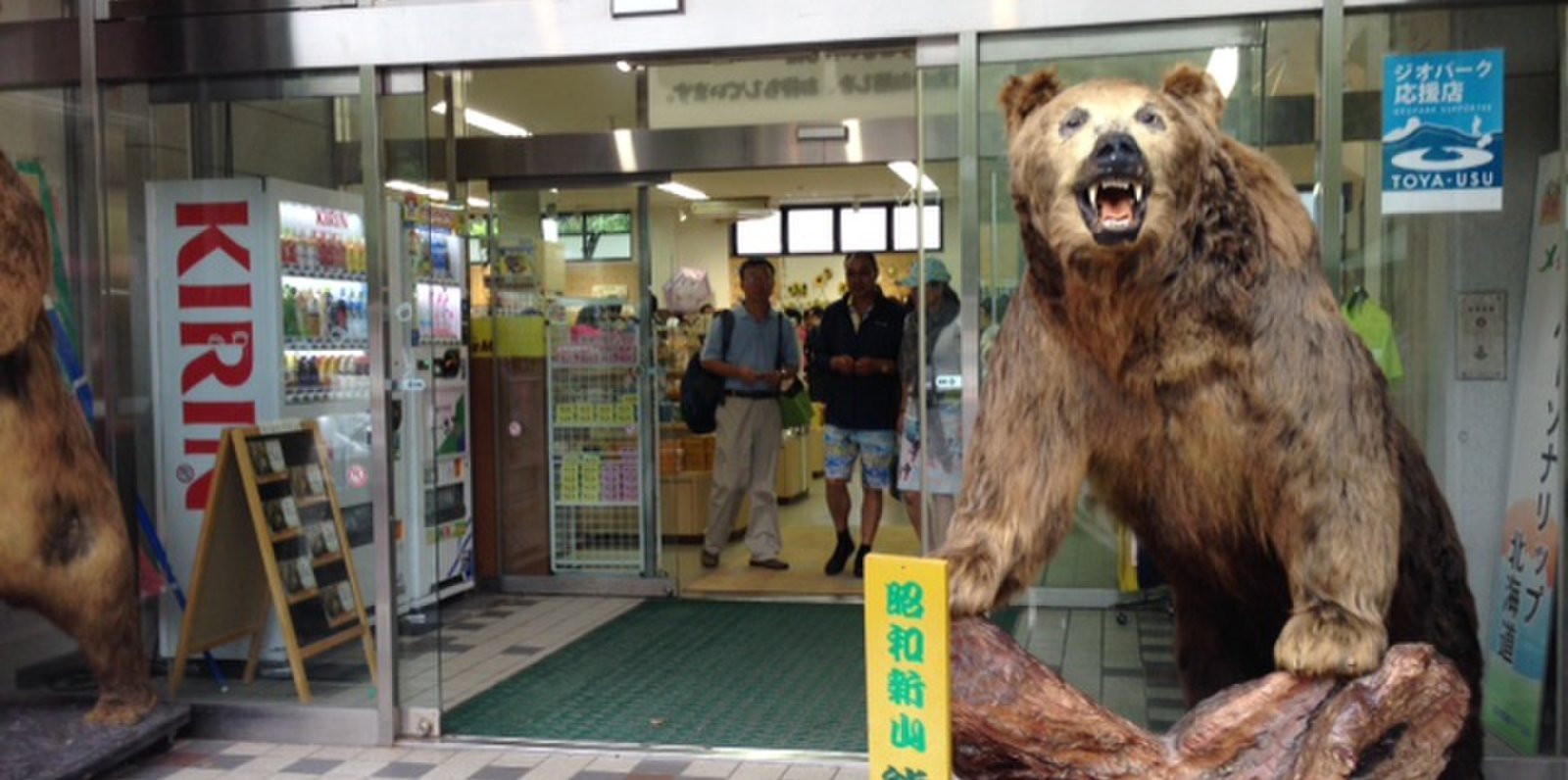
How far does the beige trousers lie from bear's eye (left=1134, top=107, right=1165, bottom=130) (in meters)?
6.05

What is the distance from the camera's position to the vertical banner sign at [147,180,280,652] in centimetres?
564

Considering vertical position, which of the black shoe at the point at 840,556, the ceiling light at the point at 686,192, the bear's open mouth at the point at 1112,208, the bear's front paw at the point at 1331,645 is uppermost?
the ceiling light at the point at 686,192

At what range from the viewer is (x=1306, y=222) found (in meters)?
2.79

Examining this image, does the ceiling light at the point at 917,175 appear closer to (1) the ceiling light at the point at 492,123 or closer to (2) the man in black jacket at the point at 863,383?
(2) the man in black jacket at the point at 863,383

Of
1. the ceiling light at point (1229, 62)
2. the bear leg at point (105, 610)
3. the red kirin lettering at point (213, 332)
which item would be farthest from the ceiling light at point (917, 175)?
the bear leg at point (105, 610)

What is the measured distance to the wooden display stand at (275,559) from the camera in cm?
541

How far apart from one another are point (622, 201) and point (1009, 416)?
5498mm

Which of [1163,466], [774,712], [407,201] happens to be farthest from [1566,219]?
[407,201]

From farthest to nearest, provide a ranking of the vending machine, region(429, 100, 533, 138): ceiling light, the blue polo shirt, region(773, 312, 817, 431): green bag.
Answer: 1. region(773, 312, 817, 431): green bag
2. the blue polo shirt
3. region(429, 100, 533, 138): ceiling light
4. the vending machine

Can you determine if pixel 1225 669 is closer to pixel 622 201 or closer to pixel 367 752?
pixel 367 752

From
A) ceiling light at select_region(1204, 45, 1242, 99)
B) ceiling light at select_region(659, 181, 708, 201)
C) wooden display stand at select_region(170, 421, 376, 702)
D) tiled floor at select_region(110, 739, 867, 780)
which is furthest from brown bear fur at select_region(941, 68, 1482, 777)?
ceiling light at select_region(659, 181, 708, 201)

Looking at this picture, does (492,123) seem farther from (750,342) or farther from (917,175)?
(917,175)

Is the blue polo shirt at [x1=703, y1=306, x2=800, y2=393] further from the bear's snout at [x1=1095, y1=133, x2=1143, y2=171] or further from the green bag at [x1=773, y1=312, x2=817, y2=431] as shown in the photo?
the bear's snout at [x1=1095, y1=133, x2=1143, y2=171]

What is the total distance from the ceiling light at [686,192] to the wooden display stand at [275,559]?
6963 millimetres
